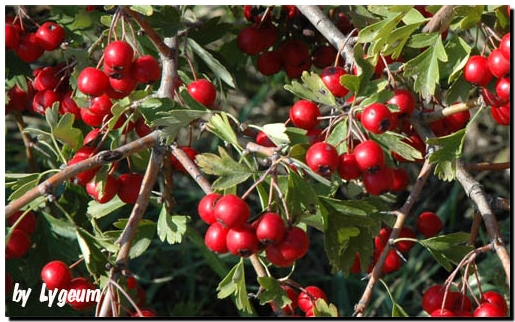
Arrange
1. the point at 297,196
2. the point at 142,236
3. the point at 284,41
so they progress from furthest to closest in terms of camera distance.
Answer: the point at 284,41, the point at 142,236, the point at 297,196

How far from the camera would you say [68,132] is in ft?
5.25

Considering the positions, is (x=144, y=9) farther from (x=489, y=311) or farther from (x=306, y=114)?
(x=489, y=311)

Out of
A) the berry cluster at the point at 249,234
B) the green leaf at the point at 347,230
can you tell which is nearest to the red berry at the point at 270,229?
the berry cluster at the point at 249,234

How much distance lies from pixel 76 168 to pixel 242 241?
364mm

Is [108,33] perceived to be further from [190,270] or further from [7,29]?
[190,270]

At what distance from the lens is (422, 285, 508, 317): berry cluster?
1438 mm

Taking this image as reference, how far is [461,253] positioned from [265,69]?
74 cm

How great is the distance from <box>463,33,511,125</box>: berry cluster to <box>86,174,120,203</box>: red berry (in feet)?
2.38

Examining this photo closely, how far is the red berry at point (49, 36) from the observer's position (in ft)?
6.23

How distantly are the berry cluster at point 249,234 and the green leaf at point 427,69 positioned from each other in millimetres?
464

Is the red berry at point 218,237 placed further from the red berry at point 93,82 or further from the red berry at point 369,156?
the red berry at point 93,82

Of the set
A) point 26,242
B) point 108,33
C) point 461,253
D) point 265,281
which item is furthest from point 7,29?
point 461,253

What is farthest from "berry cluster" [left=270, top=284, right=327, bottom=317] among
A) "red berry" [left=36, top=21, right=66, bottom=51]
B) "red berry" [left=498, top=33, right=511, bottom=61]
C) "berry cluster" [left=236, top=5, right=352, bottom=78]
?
"red berry" [left=36, top=21, right=66, bottom=51]

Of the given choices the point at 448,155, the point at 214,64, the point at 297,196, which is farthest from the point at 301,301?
the point at 214,64
